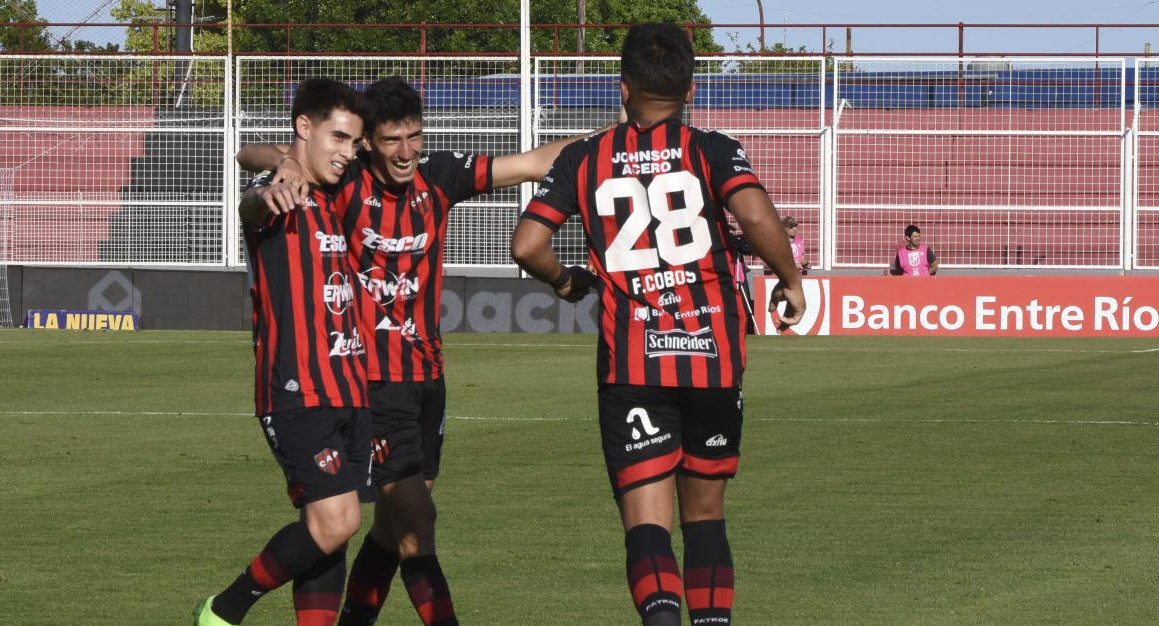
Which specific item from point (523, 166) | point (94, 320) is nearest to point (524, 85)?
point (94, 320)

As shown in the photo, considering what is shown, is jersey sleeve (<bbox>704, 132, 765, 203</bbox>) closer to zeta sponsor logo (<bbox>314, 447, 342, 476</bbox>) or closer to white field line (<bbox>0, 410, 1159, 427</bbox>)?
zeta sponsor logo (<bbox>314, 447, 342, 476</bbox>)

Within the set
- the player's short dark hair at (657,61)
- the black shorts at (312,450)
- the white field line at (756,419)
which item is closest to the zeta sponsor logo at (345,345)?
the black shorts at (312,450)

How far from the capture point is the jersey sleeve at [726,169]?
16.9ft

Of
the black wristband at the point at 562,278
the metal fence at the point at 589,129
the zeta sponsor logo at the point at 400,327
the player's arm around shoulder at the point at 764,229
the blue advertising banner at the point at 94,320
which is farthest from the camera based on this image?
the metal fence at the point at 589,129

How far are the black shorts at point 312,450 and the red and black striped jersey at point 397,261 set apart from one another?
0.46 m

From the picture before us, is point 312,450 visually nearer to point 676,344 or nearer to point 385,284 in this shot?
point 385,284

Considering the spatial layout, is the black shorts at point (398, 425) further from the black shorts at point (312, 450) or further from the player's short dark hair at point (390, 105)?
the player's short dark hair at point (390, 105)

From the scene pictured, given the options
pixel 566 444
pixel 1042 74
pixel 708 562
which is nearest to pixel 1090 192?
pixel 1042 74

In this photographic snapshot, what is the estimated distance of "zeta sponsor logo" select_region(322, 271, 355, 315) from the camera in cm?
558

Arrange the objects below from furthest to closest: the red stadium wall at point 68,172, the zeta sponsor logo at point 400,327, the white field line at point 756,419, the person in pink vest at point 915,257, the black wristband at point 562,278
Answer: the red stadium wall at point 68,172
the person in pink vest at point 915,257
the white field line at point 756,419
the zeta sponsor logo at point 400,327
the black wristband at point 562,278

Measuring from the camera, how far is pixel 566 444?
1207 cm

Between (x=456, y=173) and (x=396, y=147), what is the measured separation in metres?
0.34

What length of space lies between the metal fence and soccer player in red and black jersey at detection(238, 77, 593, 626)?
76.3ft

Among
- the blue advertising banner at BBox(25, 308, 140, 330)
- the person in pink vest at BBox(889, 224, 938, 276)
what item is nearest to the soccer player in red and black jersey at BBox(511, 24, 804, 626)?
the blue advertising banner at BBox(25, 308, 140, 330)
